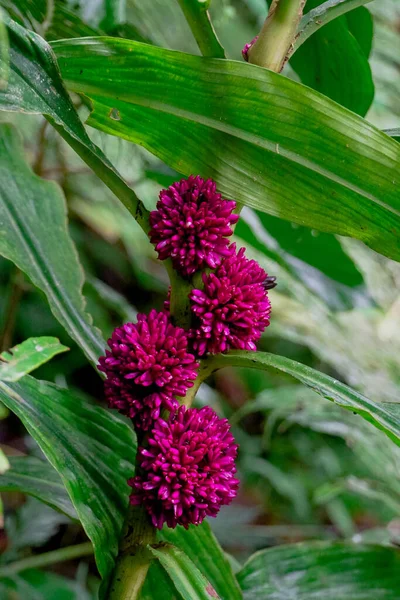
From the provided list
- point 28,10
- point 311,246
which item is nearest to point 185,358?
point 28,10

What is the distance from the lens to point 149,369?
1.56ft

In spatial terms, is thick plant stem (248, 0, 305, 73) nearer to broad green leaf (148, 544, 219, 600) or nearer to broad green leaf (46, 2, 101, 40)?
broad green leaf (46, 2, 101, 40)

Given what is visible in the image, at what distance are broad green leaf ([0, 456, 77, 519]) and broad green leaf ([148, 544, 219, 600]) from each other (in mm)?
120

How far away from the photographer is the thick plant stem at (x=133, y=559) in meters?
0.48

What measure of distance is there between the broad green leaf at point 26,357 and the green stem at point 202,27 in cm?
27

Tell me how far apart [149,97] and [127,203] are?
0.28 feet

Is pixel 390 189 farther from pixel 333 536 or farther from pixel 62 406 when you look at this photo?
pixel 333 536

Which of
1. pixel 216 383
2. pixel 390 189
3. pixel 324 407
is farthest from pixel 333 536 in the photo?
pixel 390 189

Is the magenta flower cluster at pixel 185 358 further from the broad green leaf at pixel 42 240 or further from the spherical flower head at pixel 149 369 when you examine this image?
the broad green leaf at pixel 42 240

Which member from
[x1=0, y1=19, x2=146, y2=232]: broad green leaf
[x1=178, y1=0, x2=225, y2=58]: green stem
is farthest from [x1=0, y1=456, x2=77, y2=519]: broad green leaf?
[x1=178, y1=0, x2=225, y2=58]: green stem

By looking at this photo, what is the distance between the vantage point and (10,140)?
73 centimetres

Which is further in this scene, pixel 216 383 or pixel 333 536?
pixel 216 383

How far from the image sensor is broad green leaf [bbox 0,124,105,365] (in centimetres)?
63

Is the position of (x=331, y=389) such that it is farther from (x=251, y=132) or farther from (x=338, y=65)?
(x=338, y=65)
